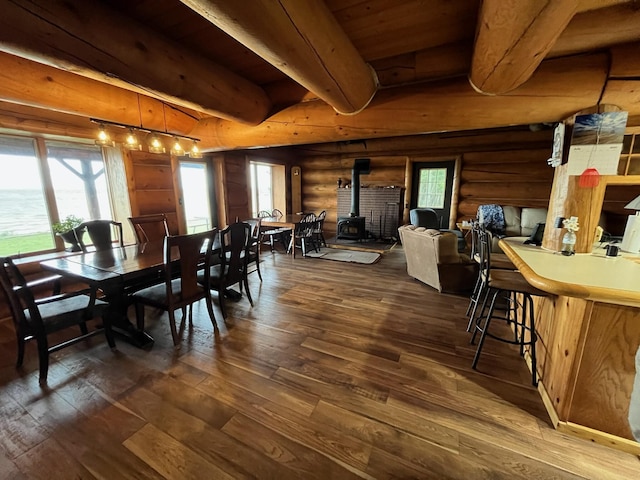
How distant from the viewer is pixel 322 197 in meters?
7.36

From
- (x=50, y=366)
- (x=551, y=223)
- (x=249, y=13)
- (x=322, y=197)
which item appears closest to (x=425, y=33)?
(x=249, y=13)

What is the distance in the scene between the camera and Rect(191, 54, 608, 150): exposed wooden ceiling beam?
6.05ft

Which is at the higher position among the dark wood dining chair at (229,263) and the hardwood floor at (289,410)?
the dark wood dining chair at (229,263)

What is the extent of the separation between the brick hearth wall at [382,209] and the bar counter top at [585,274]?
14.3 ft

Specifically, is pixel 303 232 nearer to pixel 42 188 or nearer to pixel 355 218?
pixel 355 218

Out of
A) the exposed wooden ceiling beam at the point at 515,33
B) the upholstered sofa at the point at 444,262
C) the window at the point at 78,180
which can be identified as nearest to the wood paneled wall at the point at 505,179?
the upholstered sofa at the point at 444,262

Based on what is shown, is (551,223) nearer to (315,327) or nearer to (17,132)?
(315,327)

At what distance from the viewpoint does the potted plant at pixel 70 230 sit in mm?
2848

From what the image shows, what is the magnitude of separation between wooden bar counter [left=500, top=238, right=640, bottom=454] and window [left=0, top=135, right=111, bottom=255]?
4.75 metres

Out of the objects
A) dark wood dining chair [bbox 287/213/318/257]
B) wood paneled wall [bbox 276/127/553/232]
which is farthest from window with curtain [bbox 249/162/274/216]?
dark wood dining chair [bbox 287/213/318/257]

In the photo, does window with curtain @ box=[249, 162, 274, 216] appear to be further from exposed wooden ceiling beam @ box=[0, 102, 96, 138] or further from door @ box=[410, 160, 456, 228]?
door @ box=[410, 160, 456, 228]

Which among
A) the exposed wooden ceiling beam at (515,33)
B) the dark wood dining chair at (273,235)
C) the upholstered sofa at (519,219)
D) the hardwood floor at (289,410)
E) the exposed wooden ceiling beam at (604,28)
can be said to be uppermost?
the exposed wooden ceiling beam at (604,28)

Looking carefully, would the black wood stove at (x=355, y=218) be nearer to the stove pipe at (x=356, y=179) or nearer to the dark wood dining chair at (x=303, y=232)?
the stove pipe at (x=356, y=179)

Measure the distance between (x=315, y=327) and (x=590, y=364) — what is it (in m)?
1.88
